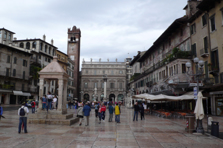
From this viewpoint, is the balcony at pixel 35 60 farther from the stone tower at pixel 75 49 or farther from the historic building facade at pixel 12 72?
the stone tower at pixel 75 49

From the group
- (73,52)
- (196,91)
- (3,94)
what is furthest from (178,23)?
(73,52)

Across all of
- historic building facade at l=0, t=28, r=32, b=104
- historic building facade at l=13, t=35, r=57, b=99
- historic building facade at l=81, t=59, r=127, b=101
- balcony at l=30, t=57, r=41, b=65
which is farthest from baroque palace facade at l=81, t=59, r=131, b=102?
historic building facade at l=0, t=28, r=32, b=104

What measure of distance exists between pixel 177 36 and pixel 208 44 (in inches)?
335

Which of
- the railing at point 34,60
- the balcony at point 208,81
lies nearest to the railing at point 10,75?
the railing at point 34,60

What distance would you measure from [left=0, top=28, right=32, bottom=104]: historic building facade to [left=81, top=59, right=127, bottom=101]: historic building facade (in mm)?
39235

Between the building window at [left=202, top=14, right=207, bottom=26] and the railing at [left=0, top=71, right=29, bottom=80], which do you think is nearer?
the building window at [left=202, top=14, right=207, bottom=26]

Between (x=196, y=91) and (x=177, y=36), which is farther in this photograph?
(x=177, y=36)

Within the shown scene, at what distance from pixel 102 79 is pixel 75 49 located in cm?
1760

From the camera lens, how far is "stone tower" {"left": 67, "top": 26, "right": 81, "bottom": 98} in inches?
3007

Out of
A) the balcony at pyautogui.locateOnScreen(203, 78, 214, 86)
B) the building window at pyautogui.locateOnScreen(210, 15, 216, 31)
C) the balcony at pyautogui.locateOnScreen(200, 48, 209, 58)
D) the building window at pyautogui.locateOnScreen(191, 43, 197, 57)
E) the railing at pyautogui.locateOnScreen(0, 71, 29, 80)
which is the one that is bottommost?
the balcony at pyautogui.locateOnScreen(203, 78, 214, 86)

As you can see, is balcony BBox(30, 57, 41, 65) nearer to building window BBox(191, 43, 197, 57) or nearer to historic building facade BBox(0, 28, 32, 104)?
historic building facade BBox(0, 28, 32, 104)

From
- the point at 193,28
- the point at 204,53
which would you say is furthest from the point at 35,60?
the point at 204,53

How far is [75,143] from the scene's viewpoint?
330 inches

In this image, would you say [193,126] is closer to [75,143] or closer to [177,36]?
[75,143]
